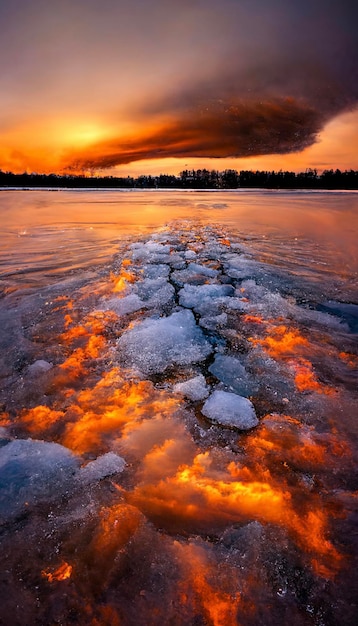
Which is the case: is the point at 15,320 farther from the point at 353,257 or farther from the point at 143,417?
the point at 353,257

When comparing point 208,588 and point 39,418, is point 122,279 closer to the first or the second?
point 39,418

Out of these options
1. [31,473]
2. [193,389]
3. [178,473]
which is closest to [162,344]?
[193,389]

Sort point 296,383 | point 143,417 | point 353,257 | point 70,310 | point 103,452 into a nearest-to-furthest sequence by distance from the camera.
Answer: point 103,452 < point 143,417 < point 296,383 < point 70,310 < point 353,257

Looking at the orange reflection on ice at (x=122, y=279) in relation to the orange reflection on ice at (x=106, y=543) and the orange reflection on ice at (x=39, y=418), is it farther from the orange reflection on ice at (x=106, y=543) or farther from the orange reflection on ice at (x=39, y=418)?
the orange reflection on ice at (x=106, y=543)

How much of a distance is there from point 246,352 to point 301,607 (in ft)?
5.16

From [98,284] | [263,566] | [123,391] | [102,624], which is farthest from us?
[98,284]

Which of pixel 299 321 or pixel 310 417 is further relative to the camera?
pixel 299 321

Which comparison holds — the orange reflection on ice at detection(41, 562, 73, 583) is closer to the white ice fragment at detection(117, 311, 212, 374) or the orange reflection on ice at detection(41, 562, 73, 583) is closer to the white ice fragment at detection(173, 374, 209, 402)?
the white ice fragment at detection(173, 374, 209, 402)

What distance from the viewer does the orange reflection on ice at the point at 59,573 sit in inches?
41.8

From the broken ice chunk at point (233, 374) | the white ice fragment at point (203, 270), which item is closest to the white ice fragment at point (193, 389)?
the broken ice chunk at point (233, 374)

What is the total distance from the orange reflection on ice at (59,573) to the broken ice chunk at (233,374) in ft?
4.03

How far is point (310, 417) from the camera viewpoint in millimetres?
1765

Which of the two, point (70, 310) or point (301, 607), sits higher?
point (70, 310)

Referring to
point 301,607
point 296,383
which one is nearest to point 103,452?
point 301,607
